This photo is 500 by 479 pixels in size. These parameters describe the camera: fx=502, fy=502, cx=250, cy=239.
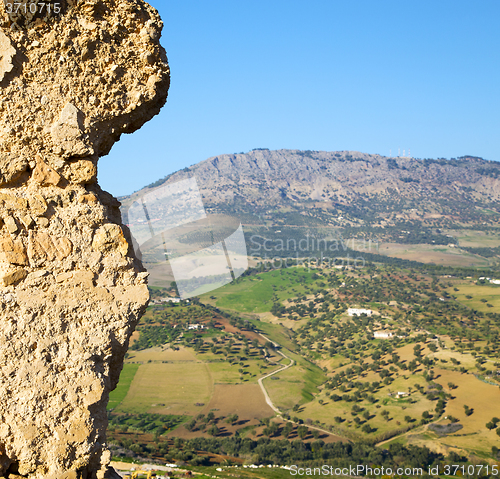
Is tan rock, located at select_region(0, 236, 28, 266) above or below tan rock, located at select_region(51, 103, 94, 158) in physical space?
below

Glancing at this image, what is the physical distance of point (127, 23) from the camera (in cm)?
412

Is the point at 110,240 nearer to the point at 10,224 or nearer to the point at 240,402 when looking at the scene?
the point at 10,224

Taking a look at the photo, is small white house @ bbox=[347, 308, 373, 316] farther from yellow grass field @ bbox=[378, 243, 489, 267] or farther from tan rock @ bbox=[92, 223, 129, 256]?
tan rock @ bbox=[92, 223, 129, 256]

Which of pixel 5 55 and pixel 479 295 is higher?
pixel 5 55

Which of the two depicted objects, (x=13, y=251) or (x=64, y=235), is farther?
(x=64, y=235)

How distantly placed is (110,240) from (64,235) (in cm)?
35

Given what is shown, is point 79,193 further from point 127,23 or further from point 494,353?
point 494,353

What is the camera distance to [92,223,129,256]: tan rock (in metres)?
3.95

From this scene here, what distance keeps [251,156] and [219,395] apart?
523 ft

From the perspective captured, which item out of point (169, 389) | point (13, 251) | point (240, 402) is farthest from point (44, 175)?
point (169, 389)

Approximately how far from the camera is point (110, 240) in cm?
399

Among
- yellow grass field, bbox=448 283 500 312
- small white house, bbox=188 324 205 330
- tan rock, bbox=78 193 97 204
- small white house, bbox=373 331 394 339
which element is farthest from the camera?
yellow grass field, bbox=448 283 500 312

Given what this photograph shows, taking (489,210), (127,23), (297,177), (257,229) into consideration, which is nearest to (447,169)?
(489,210)

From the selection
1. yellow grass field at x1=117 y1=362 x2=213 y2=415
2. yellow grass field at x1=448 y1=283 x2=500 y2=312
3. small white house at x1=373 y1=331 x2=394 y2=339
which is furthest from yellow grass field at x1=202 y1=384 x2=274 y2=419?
yellow grass field at x1=448 y1=283 x2=500 y2=312
